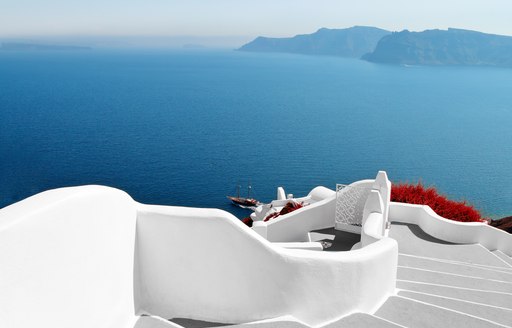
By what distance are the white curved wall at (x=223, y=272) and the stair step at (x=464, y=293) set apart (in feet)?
8.69

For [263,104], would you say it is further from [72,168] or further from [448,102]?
[72,168]

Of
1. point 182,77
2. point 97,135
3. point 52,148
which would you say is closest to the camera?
point 52,148

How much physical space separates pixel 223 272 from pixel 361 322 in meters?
2.02

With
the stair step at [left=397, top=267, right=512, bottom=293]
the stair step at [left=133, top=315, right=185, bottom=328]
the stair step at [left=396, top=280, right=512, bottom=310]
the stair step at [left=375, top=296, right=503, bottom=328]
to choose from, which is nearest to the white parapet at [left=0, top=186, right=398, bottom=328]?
the stair step at [left=133, top=315, right=185, bottom=328]

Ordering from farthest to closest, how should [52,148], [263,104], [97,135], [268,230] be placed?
[263,104] → [97,135] → [52,148] → [268,230]

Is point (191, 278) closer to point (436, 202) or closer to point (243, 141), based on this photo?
point (436, 202)

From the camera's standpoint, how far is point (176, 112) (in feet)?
339

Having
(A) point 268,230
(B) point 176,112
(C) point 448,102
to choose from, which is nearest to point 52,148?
(B) point 176,112

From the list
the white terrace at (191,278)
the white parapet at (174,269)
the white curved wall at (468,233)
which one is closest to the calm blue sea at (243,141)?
the white curved wall at (468,233)

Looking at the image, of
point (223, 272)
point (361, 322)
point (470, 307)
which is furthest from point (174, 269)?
point (470, 307)

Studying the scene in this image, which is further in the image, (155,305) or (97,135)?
(97,135)

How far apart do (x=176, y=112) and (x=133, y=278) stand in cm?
9924

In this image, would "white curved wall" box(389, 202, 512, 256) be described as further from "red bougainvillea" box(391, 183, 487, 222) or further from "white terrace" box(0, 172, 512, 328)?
"white terrace" box(0, 172, 512, 328)

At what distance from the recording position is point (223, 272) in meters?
6.34
